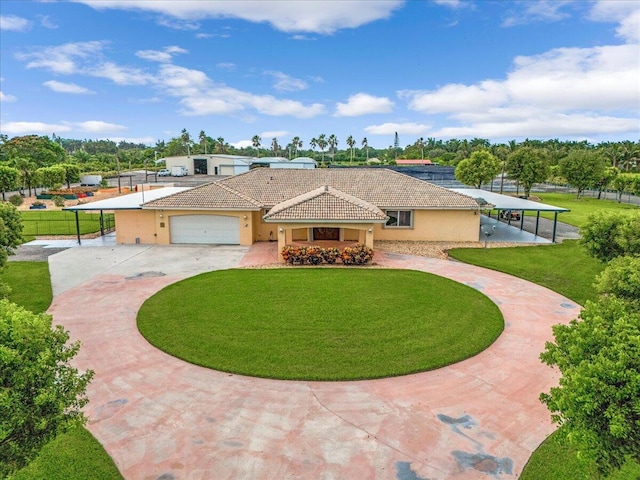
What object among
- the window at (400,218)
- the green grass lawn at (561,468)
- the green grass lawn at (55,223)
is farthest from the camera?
the green grass lawn at (55,223)

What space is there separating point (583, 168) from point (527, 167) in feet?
30.1

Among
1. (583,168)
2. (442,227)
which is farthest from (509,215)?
(583,168)

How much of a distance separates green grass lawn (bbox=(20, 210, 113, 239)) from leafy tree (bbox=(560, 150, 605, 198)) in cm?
5499

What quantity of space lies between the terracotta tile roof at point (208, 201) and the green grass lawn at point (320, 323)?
7.92 meters

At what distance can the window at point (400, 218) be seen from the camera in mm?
29516

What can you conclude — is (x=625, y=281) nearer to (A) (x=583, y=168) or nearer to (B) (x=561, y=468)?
(B) (x=561, y=468)

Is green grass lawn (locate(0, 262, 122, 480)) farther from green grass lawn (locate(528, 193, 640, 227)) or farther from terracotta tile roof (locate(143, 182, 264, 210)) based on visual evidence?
green grass lawn (locate(528, 193, 640, 227))

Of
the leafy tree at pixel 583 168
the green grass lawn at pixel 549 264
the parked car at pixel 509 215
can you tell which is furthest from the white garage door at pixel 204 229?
the leafy tree at pixel 583 168

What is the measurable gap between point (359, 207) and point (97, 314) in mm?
14508

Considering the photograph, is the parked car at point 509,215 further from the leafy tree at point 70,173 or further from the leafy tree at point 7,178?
the leafy tree at point 70,173

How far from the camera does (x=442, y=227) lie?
29344 mm

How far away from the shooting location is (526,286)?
19.6 meters

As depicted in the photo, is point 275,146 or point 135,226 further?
point 275,146

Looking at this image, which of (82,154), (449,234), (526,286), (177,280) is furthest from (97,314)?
(82,154)
